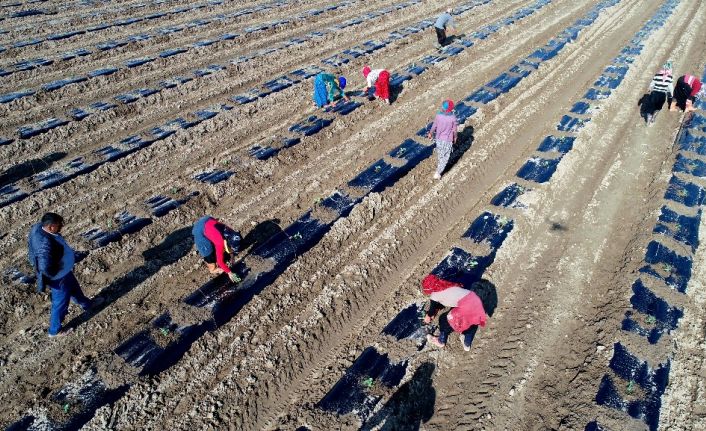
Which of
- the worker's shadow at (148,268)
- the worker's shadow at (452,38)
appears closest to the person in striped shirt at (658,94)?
the worker's shadow at (452,38)

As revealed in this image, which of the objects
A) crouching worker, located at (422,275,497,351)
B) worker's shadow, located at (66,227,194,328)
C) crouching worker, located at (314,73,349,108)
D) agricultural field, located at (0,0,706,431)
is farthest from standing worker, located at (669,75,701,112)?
worker's shadow, located at (66,227,194,328)

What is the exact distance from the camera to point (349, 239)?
7766 mm

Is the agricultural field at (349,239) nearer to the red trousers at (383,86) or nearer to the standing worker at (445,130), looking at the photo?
the red trousers at (383,86)

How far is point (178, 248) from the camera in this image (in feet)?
24.7

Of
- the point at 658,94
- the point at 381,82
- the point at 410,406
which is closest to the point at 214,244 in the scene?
the point at 410,406

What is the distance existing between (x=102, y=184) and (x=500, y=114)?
940 cm

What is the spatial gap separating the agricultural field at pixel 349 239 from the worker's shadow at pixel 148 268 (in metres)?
0.03

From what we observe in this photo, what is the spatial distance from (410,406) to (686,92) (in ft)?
34.9

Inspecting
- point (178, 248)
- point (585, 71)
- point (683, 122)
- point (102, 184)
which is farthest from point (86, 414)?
point (585, 71)

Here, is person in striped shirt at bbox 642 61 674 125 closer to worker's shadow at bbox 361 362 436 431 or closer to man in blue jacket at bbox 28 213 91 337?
worker's shadow at bbox 361 362 436 431

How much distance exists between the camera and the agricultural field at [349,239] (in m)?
5.48

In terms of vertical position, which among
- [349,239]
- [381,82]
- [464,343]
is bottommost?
[464,343]

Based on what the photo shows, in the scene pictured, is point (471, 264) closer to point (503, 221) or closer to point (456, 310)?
point (503, 221)

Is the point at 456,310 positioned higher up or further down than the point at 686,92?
further down
